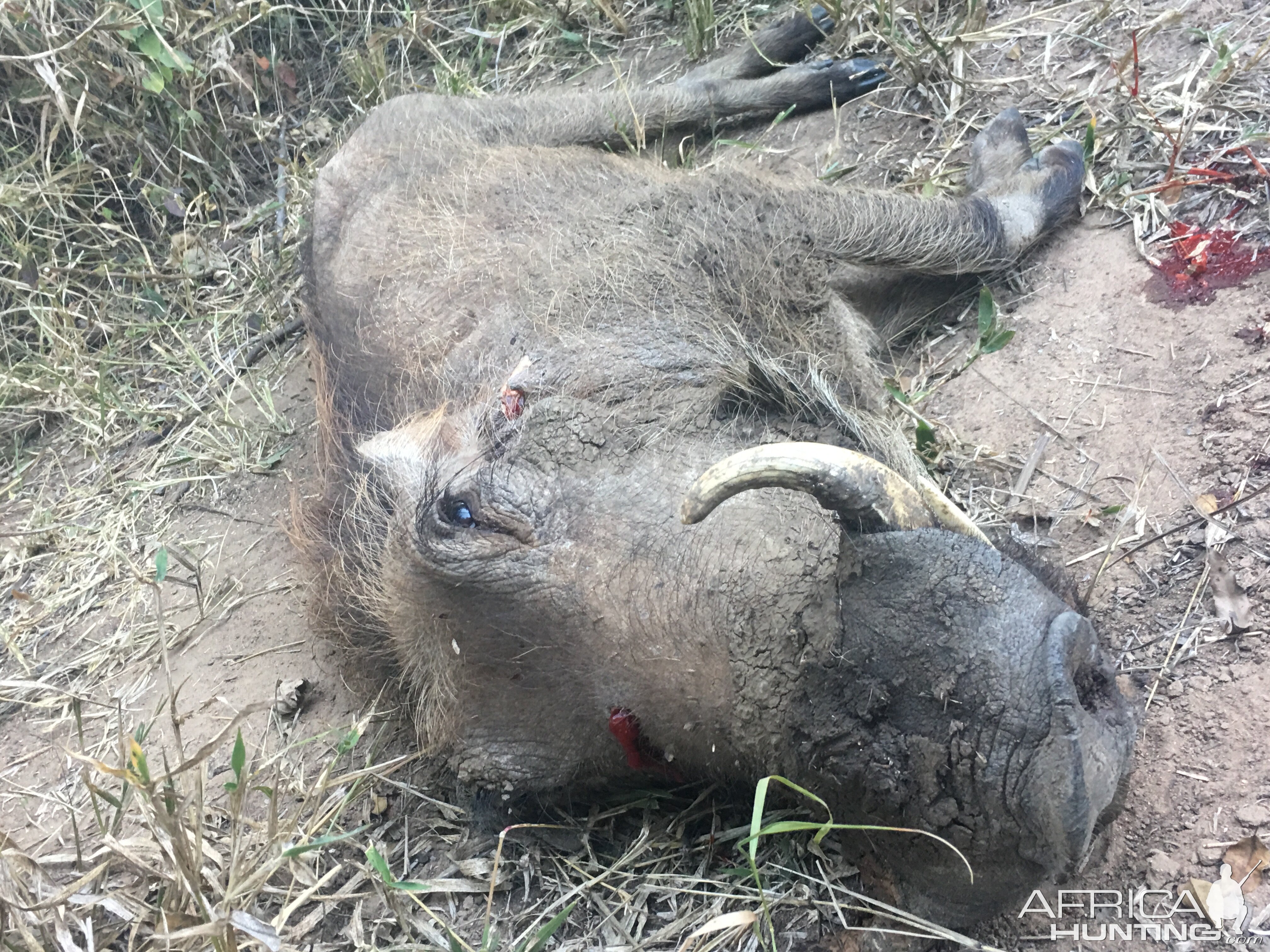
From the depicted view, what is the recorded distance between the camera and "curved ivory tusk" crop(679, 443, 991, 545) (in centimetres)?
186

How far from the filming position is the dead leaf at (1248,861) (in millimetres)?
1971

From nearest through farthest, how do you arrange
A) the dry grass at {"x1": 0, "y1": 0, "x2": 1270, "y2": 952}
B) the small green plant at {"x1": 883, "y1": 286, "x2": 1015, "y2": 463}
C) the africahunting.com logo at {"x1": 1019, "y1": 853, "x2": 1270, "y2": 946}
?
the africahunting.com logo at {"x1": 1019, "y1": 853, "x2": 1270, "y2": 946} → the dry grass at {"x1": 0, "y1": 0, "x2": 1270, "y2": 952} → the small green plant at {"x1": 883, "y1": 286, "x2": 1015, "y2": 463}

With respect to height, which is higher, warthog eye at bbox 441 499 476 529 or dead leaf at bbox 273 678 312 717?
warthog eye at bbox 441 499 476 529

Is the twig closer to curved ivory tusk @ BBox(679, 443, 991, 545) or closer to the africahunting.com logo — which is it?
curved ivory tusk @ BBox(679, 443, 991, 545)

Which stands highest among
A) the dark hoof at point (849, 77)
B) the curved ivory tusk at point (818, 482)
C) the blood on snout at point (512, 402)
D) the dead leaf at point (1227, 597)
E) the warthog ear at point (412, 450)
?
the curved ivory tusk at point (818, 482)

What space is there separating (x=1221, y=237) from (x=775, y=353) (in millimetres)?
1307

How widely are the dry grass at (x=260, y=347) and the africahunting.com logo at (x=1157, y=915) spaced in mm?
413

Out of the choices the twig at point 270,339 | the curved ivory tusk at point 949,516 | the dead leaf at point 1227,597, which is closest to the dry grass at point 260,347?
the twig at point 270,339

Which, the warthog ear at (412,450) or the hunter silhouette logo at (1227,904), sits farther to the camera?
the warthog ear at (412,450)

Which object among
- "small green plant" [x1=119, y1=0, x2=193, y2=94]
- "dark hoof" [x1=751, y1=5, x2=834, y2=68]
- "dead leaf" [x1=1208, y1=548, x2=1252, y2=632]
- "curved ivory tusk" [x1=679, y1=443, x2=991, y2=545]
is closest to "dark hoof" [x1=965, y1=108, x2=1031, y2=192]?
"dark hoof" [x1=751, y1=5, x2=834, y2=68]

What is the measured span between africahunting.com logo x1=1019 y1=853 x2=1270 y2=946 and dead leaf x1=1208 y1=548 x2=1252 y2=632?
1.64 ft

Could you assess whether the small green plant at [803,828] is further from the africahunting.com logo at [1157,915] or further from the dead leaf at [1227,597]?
the dead leaf at [1227,597]

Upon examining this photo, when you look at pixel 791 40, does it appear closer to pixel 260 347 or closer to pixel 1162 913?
pixel 260 347

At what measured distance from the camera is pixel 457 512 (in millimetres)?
2422
